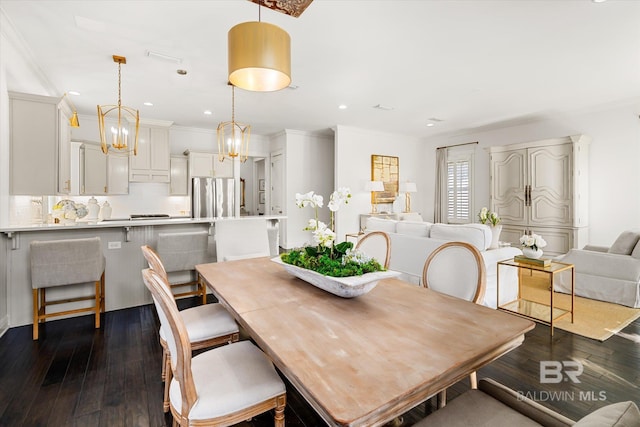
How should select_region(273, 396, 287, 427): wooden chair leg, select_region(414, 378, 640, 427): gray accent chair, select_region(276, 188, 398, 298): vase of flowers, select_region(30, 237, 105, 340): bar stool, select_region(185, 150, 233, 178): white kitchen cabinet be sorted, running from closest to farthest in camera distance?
select_region(414, 378, 640, 427): gray accent chair, select_region(273, 396, 287, 427): wooden chair leg, select_region(276, 188, 398, 298): vase of flowers, select_region(30, 237, 105, 340): bar stool, select_region(185, 150, 233, 178): white kitchen cabinet

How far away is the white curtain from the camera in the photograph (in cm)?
755

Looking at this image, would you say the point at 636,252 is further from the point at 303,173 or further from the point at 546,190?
the point at 303,173

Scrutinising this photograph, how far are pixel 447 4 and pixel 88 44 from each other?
3.33m

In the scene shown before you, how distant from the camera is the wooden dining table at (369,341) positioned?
83 cm

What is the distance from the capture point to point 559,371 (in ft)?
7.29

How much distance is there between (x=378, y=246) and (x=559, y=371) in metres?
1.56

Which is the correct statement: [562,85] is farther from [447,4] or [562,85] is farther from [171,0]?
[171,0]

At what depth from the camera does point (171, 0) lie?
7.73 feet

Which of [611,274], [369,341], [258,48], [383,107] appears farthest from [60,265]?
[611,274]

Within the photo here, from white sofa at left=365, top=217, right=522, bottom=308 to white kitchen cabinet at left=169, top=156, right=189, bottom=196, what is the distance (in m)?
4.34

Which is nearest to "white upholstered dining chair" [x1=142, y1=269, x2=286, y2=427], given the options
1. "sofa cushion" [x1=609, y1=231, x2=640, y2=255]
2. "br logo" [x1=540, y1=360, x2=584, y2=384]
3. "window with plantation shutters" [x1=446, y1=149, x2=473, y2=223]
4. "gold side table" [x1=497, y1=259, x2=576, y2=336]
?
"br logo" [x1=540, y1=360, x2=584, y2=384]

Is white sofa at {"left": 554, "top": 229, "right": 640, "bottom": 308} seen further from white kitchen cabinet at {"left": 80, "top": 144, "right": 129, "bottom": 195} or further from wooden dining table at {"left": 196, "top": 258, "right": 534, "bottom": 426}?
white kitchen cabinet at {"left": 80, "top": 144, "right": 129, "bottom": 195}

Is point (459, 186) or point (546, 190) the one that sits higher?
point (459, 186)

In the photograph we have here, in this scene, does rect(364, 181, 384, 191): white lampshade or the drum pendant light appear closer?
the drum pendant light
